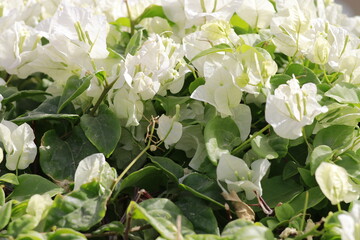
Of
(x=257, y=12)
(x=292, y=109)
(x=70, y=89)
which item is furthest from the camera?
(x=257, y=12)

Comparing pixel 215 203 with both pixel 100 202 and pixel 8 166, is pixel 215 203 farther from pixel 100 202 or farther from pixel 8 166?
pixel 8 166

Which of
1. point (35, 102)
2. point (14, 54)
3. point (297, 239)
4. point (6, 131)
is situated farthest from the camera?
point (35, 102)

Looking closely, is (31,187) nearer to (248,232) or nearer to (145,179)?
(145,179)

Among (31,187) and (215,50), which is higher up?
(215,50)

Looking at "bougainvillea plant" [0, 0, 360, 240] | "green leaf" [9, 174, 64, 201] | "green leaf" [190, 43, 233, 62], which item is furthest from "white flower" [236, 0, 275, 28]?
"green leaf" [9, 174, 64, 201]

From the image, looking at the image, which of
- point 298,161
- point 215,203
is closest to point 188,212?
point 215,203

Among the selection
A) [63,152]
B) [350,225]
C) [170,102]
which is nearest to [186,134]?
[170,102]
